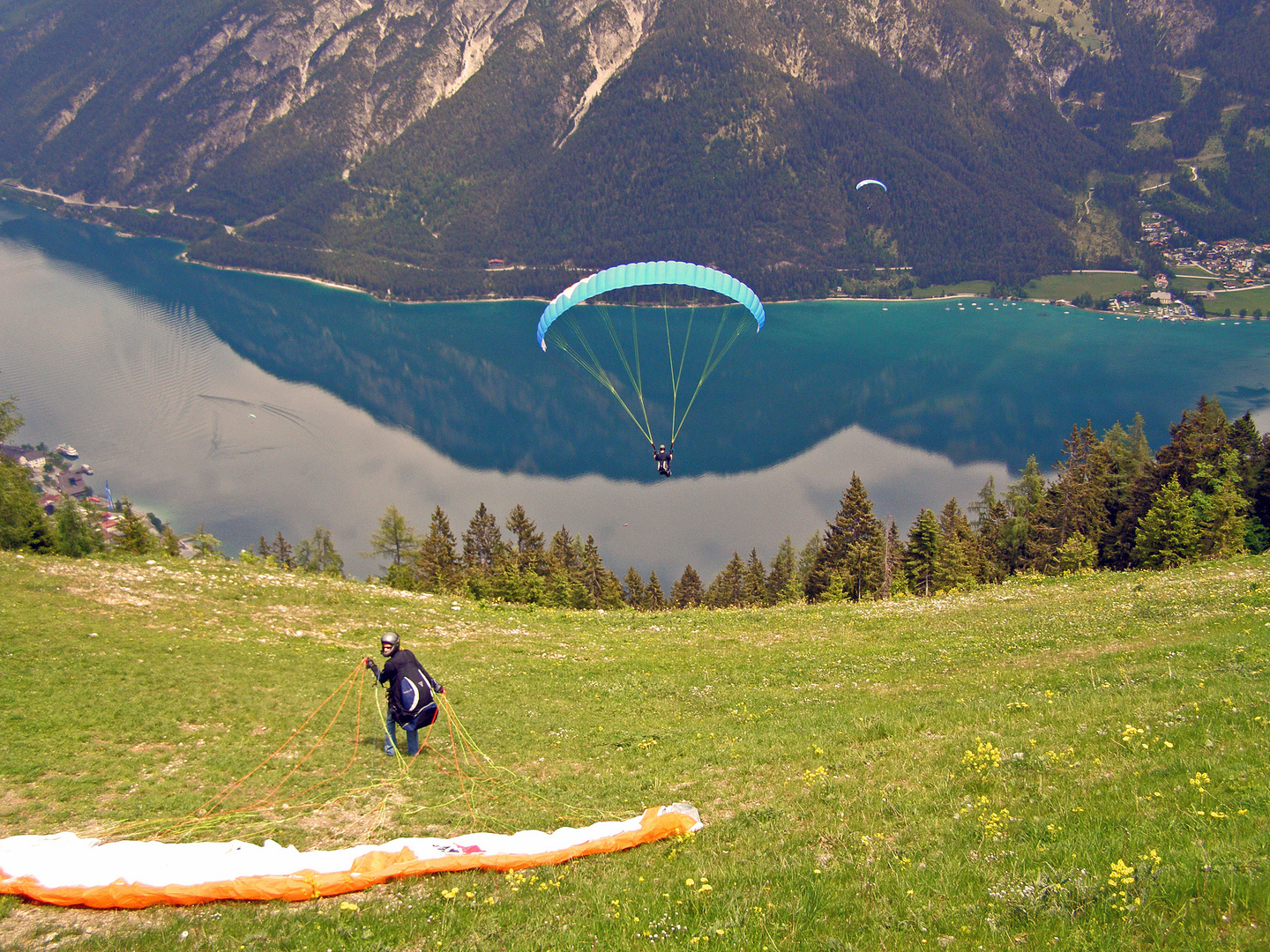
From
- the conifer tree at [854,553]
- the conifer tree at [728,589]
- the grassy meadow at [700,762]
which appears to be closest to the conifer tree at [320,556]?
the conifer tree at [728,589]

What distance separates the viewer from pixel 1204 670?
1220 cm

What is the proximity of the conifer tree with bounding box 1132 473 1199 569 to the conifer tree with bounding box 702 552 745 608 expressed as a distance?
82.3 feet

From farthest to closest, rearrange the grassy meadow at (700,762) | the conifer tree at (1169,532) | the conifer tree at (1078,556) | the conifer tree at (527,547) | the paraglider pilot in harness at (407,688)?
the conifer tree at (527,547), the conifer tree at (1078,556), the conifer tree at (1169,532), the paraglider pilot in harness at (407,688), the grassy meadow at (700,762)

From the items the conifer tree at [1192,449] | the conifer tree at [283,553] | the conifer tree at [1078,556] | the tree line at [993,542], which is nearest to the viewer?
the tree line at [993,542]

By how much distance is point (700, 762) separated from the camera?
38.2 feet

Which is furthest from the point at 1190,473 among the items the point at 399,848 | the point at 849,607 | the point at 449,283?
the point at 449,283

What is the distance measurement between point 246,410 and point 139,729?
10957cm

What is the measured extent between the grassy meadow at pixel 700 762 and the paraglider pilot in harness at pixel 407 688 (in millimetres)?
735

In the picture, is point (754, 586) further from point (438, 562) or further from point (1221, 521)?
point (1221, 521)

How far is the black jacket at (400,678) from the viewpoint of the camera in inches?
441

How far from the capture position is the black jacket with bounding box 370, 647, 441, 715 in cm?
1120

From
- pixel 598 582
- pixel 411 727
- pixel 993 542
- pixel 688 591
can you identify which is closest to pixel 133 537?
pixel 598 582

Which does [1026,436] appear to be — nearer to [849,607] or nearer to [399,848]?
[849,607]

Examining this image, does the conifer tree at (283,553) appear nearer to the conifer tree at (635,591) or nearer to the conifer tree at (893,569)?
the conifer tree at (635,591)
